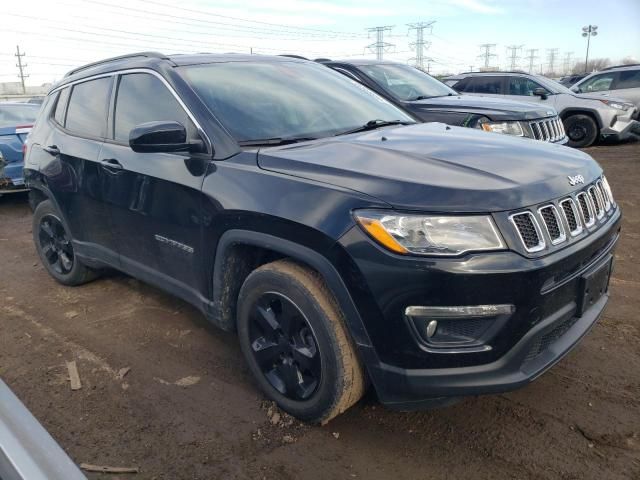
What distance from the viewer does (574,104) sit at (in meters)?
11.5

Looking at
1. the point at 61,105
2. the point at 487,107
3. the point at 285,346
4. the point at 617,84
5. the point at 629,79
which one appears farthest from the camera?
the point at 617,84

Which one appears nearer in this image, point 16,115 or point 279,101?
point 279,101

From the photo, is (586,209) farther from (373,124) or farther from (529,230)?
(373,124)

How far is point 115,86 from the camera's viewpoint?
368 cm

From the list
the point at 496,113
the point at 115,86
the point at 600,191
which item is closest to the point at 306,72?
the point at 115,86

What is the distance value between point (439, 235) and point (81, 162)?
283 centimetres

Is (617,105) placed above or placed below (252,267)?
above

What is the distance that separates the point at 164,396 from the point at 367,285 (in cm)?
151

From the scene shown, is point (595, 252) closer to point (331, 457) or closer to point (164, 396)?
point (331, 457)

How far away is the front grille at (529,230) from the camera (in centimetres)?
213

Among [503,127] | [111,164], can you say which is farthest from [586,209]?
[503,127]

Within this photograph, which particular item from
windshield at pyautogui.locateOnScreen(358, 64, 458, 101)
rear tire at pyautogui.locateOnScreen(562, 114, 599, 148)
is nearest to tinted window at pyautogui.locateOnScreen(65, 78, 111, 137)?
windshield at pyautogui.locateOnScreen(358, 64, 458, 101)

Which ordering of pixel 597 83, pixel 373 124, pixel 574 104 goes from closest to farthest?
pixel 373 124, pixel 574 104, pixel 597 83

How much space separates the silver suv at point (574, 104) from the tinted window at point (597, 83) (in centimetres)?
253
